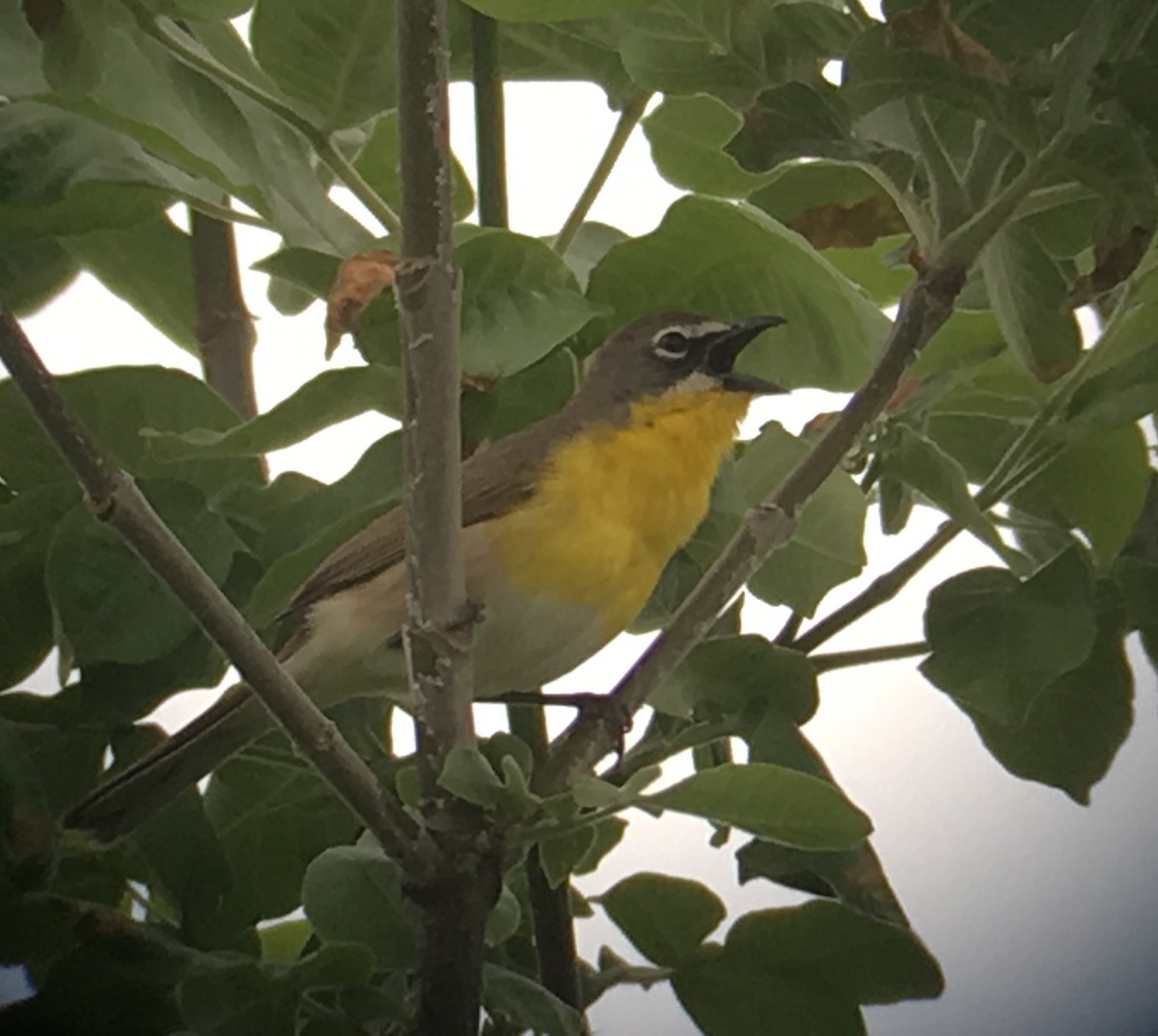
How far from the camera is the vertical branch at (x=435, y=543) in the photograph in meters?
0.35

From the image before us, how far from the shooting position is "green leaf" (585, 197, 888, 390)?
0.50 m

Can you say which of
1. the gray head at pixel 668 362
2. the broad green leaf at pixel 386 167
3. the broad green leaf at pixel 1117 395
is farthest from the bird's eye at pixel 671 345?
the broad green leaf at pixel 1117 395

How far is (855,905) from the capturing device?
1.68 ft

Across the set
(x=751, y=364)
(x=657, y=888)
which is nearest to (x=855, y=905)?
(x=657, y=888)

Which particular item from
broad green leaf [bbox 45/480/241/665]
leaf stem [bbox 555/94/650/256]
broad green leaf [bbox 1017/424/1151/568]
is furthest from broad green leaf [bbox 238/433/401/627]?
broad green leaf [bbox 1017/424/1151/568]

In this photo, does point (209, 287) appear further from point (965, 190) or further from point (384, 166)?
point (965, 190)

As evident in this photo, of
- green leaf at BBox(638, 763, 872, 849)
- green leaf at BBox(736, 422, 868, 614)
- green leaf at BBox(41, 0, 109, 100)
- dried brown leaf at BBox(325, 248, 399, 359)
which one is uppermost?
green leaf at BBox(41, 0, 109, 100)

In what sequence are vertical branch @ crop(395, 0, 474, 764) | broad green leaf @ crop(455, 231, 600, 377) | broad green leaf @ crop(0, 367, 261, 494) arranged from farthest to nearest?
broad green leaf @ crop(0, 367, 261, 494) < broad green leaf @ crop(455, 231, 600, 377) < vertical branch @ crop(395, 0, 474, 764)

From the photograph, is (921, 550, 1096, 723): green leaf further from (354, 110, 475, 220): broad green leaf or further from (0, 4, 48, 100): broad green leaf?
(0, 4, 48, 100): broad green leaf

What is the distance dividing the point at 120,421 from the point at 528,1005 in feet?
0.89

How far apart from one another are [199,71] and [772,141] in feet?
0.74

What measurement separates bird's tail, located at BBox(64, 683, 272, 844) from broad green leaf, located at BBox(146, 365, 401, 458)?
0.34 feet

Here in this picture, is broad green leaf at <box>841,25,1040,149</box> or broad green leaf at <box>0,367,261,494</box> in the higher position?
broad green leaf at <box>0,367,261,494</box>

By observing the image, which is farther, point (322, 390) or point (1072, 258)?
point (1072, 258)
